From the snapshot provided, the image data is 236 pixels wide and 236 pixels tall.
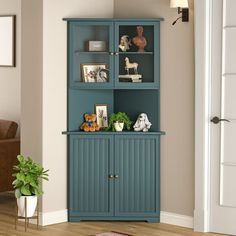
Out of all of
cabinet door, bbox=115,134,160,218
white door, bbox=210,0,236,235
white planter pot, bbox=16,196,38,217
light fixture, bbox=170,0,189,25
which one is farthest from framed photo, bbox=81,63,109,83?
white planter pot, bbox=16,196,38,217

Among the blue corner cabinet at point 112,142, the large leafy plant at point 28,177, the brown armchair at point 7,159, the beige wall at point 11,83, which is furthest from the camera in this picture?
the beige wall at point 11,83

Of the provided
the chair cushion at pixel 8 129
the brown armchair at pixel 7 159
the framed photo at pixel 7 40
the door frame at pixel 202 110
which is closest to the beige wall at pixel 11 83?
the framed photo at pixel 7 40

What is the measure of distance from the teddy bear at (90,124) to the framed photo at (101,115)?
3.6 inches

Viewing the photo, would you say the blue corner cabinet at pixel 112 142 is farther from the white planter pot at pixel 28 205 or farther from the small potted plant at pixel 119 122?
the white planter pot at pixel 28 205

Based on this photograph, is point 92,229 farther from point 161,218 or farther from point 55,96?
point 55,96

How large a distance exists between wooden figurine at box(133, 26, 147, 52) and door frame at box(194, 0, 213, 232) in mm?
614

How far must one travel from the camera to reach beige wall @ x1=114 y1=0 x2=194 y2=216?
20.9ft

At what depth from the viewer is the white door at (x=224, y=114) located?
19.9ft

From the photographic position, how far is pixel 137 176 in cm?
661

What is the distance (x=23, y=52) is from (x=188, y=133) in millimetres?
1697

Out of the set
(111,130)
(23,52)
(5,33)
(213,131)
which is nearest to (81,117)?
(111,130)

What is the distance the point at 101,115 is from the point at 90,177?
619 millimetres

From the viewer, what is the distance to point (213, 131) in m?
6.18

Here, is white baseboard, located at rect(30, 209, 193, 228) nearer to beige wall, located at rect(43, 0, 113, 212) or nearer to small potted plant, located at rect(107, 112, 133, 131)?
beige wall, located at rect(43, 0, 113, 212)
